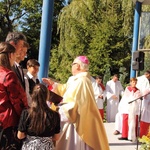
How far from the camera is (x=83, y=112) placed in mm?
4238

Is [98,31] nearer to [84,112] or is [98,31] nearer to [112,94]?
[112,94]

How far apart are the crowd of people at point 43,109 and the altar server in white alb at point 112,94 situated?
24.4 ft

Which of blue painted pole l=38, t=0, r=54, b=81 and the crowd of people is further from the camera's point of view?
blue painted pole l=38, t=0, r=54, b=81

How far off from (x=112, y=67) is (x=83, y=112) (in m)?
17.9

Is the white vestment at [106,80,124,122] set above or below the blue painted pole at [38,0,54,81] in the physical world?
below

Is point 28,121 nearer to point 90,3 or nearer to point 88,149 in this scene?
point 88,149

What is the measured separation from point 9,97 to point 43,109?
40 centimetres

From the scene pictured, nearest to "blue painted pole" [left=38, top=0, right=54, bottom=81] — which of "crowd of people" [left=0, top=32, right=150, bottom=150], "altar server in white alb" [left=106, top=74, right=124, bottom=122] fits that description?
"crowd of people" [left=0, top=32, right=150, bottom=150]

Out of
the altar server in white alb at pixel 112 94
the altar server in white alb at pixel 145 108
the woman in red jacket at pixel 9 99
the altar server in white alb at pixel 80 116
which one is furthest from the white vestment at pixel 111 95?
the woman in red jacket at pixel 9 99

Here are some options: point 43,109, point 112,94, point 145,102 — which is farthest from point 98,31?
point 43,109

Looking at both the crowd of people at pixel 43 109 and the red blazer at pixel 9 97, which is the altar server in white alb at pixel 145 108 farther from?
the red blazer at pixel 9 97

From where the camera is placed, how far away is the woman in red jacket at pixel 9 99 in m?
3.20

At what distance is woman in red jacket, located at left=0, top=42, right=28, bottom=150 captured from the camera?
10.5 ft

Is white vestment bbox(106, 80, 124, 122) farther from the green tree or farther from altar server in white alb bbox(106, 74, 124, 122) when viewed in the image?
the green tree
